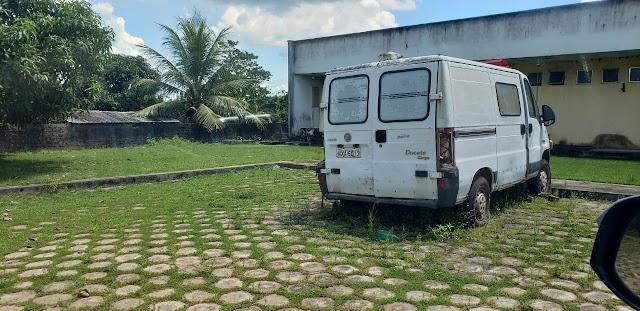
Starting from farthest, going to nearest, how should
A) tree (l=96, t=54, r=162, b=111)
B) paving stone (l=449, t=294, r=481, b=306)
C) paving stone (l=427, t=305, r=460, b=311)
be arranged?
tree (l=96, t=54, r=162, b=111) → paving stone (l=449, t=294, r=481, b=306) → paving stone (l=427, t=305, r=460, b=311)

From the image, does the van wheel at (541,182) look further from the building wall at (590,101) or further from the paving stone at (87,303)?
the building wall at (590,101)

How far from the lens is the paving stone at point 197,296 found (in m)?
3.41

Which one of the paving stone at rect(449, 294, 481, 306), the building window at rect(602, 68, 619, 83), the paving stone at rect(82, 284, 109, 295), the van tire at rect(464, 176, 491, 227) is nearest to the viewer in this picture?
the paving stone at rect(449, 294, 481, 306)

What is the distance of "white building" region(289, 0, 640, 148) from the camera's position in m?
14.6

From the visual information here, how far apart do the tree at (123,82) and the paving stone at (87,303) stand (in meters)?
31.6

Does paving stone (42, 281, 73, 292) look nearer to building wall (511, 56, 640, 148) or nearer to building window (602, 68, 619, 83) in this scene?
building wall (511, 56, 640, 148)

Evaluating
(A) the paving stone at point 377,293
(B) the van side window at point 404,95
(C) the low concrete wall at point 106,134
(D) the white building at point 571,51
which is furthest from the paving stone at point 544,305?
(C) the low concrete wall at point 106,134

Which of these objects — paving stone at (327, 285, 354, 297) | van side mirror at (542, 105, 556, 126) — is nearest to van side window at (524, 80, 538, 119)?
van side mirror at (542, 105, 556, 126)

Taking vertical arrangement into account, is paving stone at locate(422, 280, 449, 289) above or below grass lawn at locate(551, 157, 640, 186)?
below

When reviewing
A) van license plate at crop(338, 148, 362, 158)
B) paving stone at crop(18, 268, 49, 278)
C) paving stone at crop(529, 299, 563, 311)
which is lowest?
paving stone at crop(529, 299, 563, 311)

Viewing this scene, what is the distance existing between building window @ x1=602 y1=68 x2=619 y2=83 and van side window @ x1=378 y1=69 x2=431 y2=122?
45.4 ft

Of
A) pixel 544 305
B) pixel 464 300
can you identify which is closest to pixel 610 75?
pixel 544 305

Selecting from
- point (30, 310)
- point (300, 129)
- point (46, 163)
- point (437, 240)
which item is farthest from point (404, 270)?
point (300, 129)

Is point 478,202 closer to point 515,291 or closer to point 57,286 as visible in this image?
point 515,291
